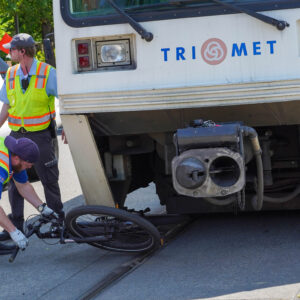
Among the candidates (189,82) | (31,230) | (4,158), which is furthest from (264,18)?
(31,230)

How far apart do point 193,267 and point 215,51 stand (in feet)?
4.92

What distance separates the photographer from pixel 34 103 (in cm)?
646

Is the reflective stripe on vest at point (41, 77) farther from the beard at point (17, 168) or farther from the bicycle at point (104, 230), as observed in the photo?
the bicycle at point (104, 230)

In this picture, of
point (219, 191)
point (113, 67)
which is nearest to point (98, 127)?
point (113, 67)

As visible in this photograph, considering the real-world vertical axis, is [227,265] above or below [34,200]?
below

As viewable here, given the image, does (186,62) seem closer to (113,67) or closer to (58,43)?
(113,67)

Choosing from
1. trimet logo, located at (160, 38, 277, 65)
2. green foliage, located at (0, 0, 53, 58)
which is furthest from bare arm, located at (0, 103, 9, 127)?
green foliage, located at (0, 0, 53, 58)

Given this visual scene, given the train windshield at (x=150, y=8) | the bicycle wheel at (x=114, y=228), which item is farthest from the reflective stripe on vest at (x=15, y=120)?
the train windshield at (x=150, y=8)

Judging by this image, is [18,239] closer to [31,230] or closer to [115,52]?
[31,230]

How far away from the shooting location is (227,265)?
539 cm

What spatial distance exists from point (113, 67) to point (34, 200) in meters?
1.26

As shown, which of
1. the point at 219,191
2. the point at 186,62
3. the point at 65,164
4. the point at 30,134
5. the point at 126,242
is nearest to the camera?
the point at 219,191

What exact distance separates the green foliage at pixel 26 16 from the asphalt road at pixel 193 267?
1451cm

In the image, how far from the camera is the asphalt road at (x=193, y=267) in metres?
4.85
